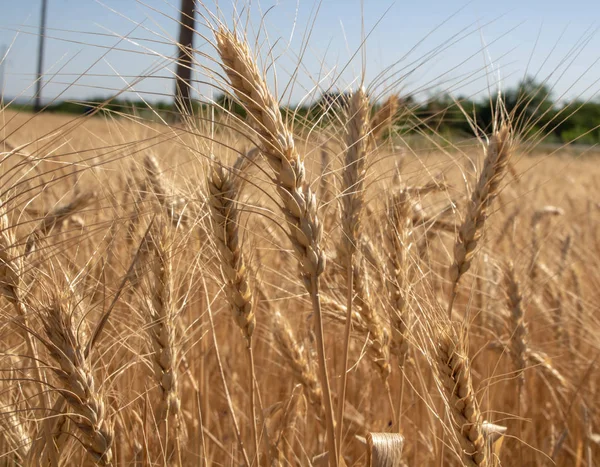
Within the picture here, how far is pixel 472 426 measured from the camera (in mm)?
955

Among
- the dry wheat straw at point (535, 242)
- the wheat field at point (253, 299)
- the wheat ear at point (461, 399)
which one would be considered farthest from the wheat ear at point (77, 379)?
the dry wheat straw at point (535, 242)

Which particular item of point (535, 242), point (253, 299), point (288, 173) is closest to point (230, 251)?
point (253, 299)

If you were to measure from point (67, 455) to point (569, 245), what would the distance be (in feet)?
7.18

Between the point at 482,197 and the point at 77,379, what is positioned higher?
the point at 482,197

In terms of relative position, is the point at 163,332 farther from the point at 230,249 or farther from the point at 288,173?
the point at 288,173

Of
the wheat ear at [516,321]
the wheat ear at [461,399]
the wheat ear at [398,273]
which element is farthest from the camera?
the wheat ear at [516,321]

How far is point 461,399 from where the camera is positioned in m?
0.96

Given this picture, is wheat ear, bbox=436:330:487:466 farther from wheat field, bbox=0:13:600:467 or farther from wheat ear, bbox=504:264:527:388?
wheat ear, bbox=504:264:527:388

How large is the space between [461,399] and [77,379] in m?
0.61

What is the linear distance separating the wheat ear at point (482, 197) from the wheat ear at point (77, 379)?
72 cm

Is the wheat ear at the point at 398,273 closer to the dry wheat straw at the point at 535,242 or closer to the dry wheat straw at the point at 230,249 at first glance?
the dry wheat straw at the point at 230,249

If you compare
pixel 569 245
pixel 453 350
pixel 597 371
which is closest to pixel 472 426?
pixel 453 350

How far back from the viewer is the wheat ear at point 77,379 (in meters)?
0.85

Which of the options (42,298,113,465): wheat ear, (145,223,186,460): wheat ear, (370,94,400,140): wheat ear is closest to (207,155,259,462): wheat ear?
(145,223,186,460): wheat ear
